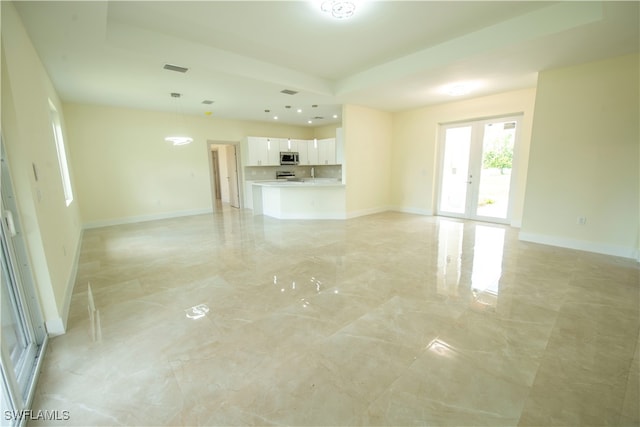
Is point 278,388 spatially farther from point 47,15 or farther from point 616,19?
point 616,19

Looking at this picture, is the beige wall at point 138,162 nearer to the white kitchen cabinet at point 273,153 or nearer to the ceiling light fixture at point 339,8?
the white kitchen cabinet at point 273,153

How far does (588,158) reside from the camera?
3910 millimetres

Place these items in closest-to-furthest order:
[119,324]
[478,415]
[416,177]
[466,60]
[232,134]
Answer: [478,415] < [119,324] < [466,60] < [416,177] < [232,134]

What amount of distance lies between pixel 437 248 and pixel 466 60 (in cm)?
272

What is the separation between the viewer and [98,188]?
604 cm

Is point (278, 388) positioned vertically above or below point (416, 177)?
below

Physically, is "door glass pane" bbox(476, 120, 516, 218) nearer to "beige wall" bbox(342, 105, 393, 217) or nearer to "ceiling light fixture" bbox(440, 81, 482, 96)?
"ceiling light fixture" bbox(440, 81, 482, 96)

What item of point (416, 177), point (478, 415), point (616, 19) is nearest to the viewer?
point (478, 415)

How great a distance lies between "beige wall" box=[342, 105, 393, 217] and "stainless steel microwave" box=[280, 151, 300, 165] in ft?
8.88

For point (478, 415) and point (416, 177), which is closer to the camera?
point (478, 415)

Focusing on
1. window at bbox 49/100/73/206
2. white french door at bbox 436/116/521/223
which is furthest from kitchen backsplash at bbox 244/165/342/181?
window at bbox 49/100/73/206

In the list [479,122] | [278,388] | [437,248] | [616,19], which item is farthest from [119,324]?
[479,122]

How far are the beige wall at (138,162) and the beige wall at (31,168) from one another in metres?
3.52

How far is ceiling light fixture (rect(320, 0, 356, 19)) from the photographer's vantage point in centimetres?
256
